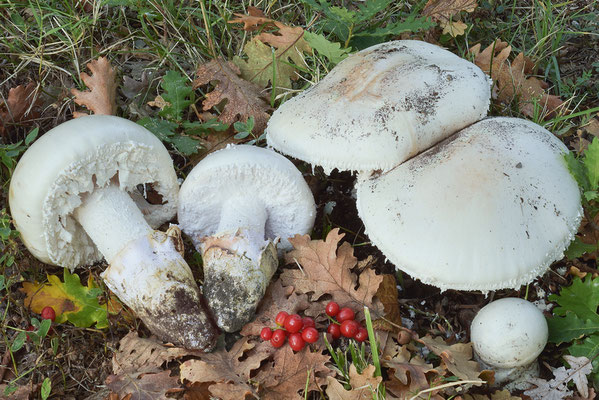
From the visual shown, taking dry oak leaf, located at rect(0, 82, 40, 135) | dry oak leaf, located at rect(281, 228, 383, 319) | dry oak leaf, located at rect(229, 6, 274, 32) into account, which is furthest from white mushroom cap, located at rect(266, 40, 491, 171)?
dry oak leaf, located at rect(0, 82, 40, 135)

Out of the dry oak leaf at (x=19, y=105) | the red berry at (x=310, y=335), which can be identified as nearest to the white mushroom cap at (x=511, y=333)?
the red berry at (x=310, y=335)

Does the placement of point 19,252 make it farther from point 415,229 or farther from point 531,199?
point 531,199

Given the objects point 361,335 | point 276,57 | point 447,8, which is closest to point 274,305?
point 361,335

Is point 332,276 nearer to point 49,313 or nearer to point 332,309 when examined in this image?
point 332,309

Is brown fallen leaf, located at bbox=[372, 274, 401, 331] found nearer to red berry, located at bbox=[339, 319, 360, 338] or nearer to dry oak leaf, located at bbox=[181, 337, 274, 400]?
red berry, located at bbox=[339, 319, 360, 338]

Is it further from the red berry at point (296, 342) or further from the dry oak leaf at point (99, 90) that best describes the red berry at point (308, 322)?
the dry oak leaf at point (99, 90)

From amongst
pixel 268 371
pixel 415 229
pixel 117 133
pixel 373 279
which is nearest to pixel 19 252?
pixel 117 133
